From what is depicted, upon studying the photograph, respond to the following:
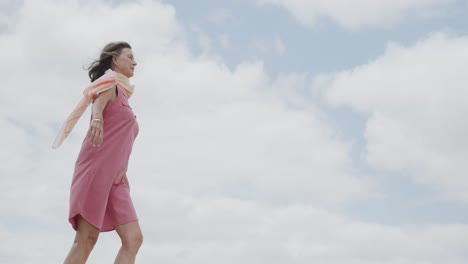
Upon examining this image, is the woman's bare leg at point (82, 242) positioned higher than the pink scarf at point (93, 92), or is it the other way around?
the pink scarf at point (93, 92)

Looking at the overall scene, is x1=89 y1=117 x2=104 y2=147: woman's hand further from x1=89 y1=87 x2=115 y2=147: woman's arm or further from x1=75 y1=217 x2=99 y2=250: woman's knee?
x1=75 y1=217 x2=99 y2=250: woman's knee

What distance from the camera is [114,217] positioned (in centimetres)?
584

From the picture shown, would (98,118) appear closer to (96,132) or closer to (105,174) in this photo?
(96,132)

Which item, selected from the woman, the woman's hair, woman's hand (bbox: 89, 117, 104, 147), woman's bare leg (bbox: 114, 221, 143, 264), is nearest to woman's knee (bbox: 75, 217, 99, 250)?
the woman

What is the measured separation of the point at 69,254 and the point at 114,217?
1.45ft

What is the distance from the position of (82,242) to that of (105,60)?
151 cm

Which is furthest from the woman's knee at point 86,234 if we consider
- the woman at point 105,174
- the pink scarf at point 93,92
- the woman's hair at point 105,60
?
the woman's hair at point 105,60

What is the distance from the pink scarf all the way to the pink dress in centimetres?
10

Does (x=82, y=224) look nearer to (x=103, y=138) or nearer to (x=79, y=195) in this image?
(x=79, y=195)

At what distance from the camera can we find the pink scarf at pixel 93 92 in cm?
592

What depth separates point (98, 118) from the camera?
575 cm

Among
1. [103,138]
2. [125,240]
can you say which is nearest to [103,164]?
[103,138]

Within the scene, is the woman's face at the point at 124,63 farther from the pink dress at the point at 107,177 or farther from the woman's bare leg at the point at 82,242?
the woman's bare leg at the point at 82,242

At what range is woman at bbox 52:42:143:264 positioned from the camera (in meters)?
5.71
